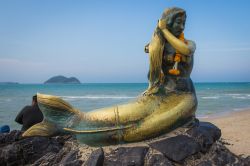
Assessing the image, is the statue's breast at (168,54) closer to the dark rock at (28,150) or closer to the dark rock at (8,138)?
the dark rock at (28,150)

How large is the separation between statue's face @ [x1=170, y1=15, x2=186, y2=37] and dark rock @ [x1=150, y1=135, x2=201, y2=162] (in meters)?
1.30

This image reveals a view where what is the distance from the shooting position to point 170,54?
4.77m

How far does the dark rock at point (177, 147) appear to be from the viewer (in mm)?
4547

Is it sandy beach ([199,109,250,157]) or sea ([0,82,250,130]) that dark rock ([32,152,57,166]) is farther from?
sandy beach ([199,109,250,157])

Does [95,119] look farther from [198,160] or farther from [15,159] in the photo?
[15,159]

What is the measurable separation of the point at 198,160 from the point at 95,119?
135cm

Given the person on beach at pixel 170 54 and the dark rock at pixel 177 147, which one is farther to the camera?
the person on beach at pixel 170 54

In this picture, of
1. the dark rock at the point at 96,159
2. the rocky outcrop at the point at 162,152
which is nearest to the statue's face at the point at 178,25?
the rocky outcrop at the point at 162,152

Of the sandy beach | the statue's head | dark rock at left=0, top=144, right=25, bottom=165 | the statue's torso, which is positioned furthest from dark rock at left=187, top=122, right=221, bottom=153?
dark rock at left=0, top=144, right=25, bottom=165

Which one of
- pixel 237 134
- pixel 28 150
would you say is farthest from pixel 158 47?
pixel 237 134

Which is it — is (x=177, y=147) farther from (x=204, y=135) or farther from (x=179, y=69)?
(x=179, y=69)

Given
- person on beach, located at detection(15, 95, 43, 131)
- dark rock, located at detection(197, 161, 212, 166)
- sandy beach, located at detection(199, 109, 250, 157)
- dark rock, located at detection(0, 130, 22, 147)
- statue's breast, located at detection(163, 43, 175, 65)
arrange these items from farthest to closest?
sandy beach, located at detection(199, 109, 250, 157) → person on beach, located at detection(15, 95, 43, 131) → dark rock, located at detection(0, 130, 22, 147) → statue's breast, located at detection(163, 43, 175, 65) → dark rock, located at detection(197, 161, 212, 166)

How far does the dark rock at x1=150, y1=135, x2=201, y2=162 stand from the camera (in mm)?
4547

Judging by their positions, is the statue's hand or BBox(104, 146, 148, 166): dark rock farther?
the statue's hand
